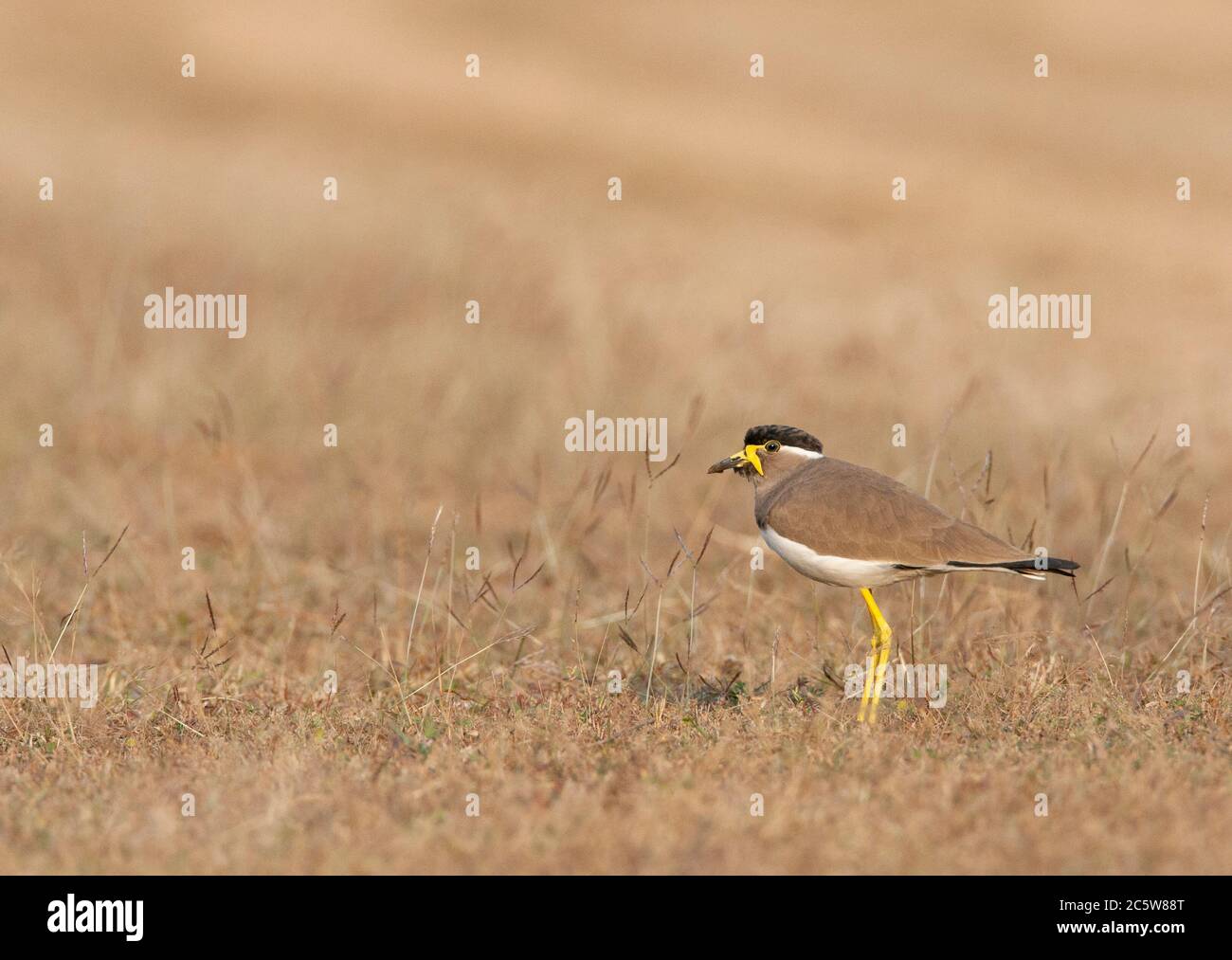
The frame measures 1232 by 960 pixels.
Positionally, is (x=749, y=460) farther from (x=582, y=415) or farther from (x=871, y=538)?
(x=582, y=415)

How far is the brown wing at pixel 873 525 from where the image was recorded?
6.87 meters

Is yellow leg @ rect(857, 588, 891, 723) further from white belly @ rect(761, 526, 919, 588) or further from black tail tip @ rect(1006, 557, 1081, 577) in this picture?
black tail tip @ rect(1006, 557, 1081, 577)

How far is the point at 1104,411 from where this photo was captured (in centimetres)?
1520

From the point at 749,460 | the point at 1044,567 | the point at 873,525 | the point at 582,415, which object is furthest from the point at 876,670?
the point at 582,415

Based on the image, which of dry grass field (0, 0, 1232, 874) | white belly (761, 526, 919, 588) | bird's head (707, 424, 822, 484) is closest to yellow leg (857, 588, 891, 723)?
dry grass field (0, 0, 1232, 874)

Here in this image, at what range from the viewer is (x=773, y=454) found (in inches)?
300

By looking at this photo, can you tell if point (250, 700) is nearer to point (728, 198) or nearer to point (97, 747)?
point (97, 747)

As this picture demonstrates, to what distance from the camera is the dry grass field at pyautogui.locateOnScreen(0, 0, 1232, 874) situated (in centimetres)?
616

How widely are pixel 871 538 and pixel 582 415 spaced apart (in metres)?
8.30

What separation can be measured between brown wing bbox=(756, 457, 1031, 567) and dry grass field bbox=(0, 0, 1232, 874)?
88 cm

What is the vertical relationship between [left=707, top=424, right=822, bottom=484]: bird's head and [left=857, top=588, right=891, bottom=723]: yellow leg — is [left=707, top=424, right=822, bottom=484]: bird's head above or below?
above
